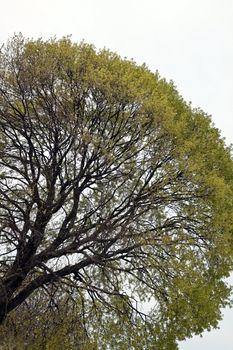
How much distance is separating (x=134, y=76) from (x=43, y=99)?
3.84 m

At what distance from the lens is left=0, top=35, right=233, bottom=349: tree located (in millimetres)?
21641

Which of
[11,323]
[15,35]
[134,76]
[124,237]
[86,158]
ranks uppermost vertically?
[134,76]

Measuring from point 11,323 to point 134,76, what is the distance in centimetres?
1139

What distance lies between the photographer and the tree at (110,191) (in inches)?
852

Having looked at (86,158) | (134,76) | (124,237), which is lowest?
(124,237)

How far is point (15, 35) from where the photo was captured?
72.4 feet

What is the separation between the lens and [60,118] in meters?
21.8

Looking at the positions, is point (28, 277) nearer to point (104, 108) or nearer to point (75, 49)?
point (104, 108)

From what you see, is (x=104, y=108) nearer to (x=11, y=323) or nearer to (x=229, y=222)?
(x=229, y=222)

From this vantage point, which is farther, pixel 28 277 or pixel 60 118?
pixel 28 277

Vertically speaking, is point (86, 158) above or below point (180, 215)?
below

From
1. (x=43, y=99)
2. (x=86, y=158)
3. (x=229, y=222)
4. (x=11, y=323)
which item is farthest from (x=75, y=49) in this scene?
(x=11, y=323)

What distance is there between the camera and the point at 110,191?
75.4 ft

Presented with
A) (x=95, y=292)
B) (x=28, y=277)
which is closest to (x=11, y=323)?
(x=28, y=277)
